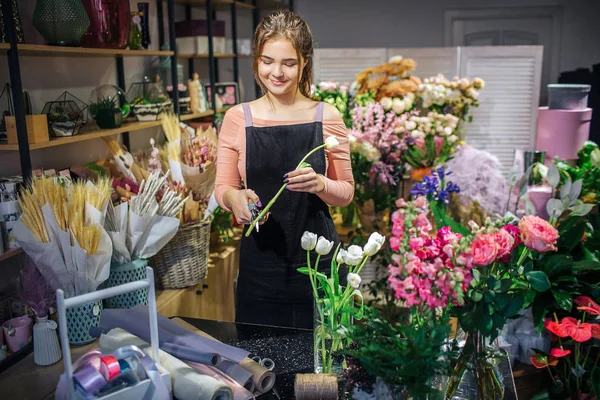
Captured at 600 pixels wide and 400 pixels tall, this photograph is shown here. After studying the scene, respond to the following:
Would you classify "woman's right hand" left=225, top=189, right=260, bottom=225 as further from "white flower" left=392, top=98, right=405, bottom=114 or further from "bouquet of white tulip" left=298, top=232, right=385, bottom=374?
"white flower" left=392, top=98, right=405, bottom=114

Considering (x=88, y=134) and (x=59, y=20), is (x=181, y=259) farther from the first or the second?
(x=59, y=20)

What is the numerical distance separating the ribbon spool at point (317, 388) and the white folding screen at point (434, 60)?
12.5ft

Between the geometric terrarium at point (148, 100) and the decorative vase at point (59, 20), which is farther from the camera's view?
the geometric terrarium at point (148, 100)

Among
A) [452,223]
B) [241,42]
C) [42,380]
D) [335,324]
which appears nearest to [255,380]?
[335,324]

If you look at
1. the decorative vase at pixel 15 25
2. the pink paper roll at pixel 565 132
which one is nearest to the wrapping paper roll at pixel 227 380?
the decorative vase at pixel 15 25

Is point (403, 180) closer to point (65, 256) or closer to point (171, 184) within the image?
point (171, 184)

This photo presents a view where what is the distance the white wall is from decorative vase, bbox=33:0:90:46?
3.78 metres

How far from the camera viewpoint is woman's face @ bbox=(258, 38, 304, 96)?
5.83 feet

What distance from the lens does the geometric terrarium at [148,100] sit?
2.91 metres

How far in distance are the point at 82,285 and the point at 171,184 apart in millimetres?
706

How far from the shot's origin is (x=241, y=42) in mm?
4348

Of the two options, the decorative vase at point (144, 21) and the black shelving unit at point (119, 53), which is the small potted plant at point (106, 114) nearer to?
the black shelving unit at point (119, 53)

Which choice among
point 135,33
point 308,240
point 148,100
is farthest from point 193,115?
point 308,240

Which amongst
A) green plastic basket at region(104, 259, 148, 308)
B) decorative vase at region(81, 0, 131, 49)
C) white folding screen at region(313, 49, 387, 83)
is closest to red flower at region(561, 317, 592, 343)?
green plastic basket at region(104, 259, 148, 308)
